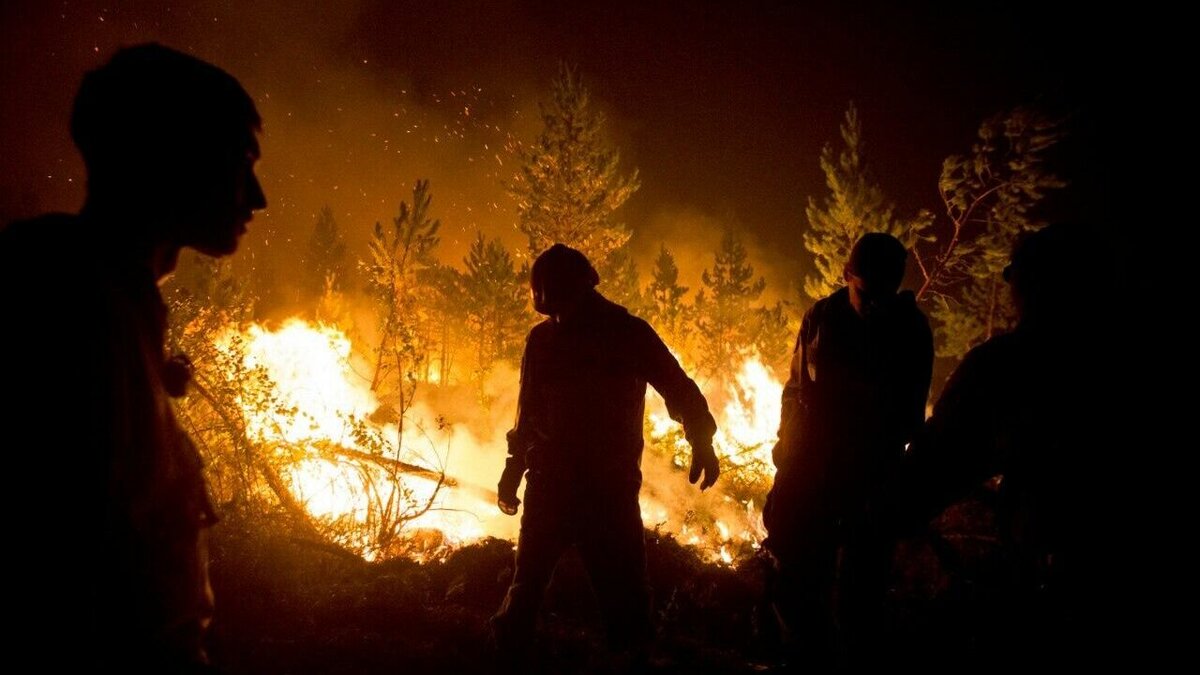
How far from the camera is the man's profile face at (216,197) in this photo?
4.83ft

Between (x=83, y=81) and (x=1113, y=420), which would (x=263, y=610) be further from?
(x=1113, y=420)

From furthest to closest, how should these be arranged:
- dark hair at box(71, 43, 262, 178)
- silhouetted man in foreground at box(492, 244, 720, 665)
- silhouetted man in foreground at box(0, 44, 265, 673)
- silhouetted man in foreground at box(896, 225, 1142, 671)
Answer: silhouetted man in foreground at box(492, 244, 720, 665) → silhouetted man in foreground at box(896, 225, 1142, 671) → dark hair at box(71, 43, 262, 178) → silhouetted man in foreground at box(0, 44, 265, 673)

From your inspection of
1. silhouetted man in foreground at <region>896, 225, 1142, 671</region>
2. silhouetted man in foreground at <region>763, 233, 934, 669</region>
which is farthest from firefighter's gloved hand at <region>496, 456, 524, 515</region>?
silhouetted man in foreground at <region>896, 225, 1142, 671</region>

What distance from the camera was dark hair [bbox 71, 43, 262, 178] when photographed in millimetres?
1321

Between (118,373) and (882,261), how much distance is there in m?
4.09

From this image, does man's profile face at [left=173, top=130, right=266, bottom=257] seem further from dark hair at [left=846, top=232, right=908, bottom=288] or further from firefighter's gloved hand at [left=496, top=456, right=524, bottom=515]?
dark hair at [left=846, top=232, right=908, bottom=288]

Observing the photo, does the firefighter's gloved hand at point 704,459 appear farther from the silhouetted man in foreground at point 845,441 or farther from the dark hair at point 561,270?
the dark hair at point 561,270

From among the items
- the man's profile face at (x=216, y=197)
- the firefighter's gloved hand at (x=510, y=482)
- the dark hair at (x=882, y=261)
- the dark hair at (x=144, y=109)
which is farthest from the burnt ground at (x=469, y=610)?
the dark hair at (x=144, y=109)

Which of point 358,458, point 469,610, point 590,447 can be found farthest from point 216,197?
point 358,458

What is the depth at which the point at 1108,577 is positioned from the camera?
1931mm

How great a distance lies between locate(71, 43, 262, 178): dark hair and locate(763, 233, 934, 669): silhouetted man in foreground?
3.83 m

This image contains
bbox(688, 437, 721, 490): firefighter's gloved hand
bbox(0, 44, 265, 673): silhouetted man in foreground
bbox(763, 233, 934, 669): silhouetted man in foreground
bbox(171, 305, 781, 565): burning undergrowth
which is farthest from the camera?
bbox(171, 305, 781, 565): burning undergrowth

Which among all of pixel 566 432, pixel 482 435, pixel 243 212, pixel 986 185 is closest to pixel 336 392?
pixel 482 435

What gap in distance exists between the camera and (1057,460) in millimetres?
2059
